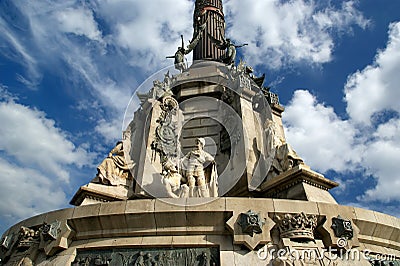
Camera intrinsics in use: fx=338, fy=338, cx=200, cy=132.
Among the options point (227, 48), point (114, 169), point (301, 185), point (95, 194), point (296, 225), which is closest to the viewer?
point (296, 225)

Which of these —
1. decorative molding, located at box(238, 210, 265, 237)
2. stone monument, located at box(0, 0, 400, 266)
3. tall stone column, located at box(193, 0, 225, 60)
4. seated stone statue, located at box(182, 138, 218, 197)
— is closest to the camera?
decorative molding, located at box(238, 210, 265, 237)

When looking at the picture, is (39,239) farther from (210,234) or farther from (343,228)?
(343,228)

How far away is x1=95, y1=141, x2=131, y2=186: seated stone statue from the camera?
475 inches

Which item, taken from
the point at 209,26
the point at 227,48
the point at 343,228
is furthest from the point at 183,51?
the point at 343,228

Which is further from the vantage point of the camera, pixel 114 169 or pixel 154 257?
pixel 114 169

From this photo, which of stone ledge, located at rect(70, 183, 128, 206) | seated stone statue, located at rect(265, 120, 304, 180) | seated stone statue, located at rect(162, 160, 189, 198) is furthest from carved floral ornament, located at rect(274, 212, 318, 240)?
stone ledge, located at rect(70, 183, 128, 206)

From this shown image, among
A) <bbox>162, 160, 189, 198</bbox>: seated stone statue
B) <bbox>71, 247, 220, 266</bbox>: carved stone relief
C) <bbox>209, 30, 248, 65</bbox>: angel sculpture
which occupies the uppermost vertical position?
<bbox>209, 30, 248, 65</bbox>: angel sculpture

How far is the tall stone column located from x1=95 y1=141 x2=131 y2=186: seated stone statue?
365 inches

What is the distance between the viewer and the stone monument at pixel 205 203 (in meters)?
7.01

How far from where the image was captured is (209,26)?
22.0m

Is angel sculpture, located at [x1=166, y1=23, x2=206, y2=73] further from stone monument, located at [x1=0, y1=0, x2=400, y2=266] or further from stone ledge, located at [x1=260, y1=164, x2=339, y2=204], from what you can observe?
stone ledge, located at [x1=260, y1=164, x2=339, y2=204]

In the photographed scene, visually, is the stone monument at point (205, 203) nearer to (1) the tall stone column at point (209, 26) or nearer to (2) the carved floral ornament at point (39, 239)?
(2) the carved floral ornament at point (39, 239)

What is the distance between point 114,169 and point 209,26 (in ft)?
43.1

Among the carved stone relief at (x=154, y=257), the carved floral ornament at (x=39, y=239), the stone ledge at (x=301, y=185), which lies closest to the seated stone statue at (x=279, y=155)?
the stone ledge at (x=301, y=185)
